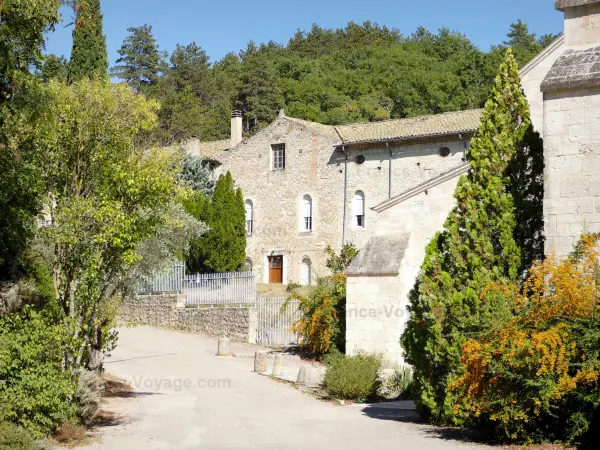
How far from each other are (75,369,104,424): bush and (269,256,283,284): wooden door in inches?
1112

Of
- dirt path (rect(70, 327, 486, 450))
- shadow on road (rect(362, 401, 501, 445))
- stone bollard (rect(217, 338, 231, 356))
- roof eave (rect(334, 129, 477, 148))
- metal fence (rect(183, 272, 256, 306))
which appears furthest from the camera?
roof eave (rect(334, 129, 477, 148))

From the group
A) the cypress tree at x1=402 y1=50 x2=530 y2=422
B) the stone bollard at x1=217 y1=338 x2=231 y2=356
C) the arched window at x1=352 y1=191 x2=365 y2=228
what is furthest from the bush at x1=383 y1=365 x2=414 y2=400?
the arched window at x1=352 y1=191 x2=365 y2=228

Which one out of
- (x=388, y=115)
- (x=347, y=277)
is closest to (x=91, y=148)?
(x=347, y=277)

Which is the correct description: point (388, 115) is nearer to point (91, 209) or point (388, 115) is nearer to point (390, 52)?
point (390, 52)

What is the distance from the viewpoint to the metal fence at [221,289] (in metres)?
29.2

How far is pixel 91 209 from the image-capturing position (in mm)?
12969

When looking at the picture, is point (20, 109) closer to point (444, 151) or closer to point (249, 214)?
point (444, 151)

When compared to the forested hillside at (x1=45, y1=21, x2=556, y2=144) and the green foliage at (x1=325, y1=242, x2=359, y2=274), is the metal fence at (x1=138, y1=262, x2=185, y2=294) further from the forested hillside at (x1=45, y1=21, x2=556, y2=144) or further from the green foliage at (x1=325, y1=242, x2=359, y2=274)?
the forested hillside at (x1=45, y1=21, x2=556, y2=144)

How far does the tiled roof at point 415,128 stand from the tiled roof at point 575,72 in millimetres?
21387

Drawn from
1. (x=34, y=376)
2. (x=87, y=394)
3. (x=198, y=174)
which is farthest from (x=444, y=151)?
(x=34, y=376)

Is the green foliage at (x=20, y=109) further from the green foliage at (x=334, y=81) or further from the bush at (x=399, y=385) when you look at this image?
the green foliage at (x=334, y=81)

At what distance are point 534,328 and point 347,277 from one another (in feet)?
35.0

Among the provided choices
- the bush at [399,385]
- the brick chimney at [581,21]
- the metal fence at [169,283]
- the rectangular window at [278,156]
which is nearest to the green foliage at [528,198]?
the brick chimney at [581,21]

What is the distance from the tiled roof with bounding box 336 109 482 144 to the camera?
3553cm
